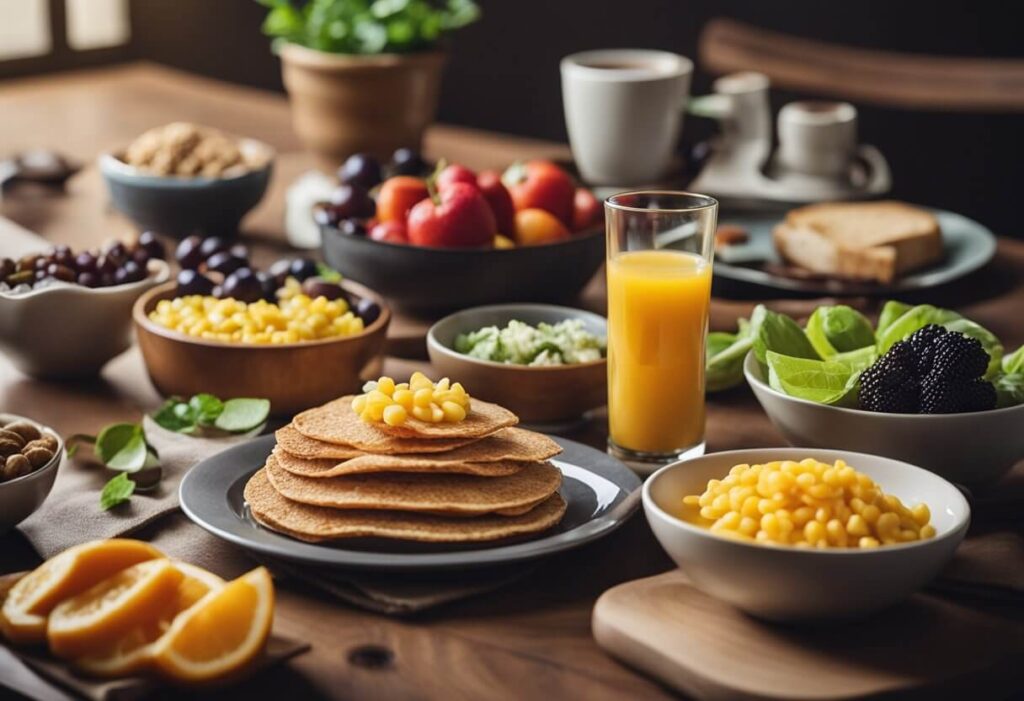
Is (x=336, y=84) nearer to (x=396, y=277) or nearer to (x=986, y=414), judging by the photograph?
(x=396, y=277)

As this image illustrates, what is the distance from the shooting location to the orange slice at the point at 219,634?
3.39ft

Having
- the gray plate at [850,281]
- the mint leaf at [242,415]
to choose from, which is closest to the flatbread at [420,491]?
the mint leaf at [242,415]

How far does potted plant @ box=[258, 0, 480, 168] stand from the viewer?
260 centimetres

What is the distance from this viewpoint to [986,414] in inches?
52.7

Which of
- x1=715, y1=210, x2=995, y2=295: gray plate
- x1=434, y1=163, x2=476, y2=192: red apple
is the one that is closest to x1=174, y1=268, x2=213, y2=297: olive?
x1=434, y1=163, x2=476, y2=192: red apple

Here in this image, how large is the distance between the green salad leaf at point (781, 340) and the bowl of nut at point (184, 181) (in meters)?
1.17

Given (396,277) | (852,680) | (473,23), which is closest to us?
(852,680)

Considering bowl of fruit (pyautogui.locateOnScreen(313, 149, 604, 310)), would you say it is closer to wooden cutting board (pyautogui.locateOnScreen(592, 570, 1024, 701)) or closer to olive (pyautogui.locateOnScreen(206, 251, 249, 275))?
olive (pyautogui.locateOnScreen(206, 251, 249, 275))

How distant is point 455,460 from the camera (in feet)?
4.14

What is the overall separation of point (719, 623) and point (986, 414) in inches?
15.6

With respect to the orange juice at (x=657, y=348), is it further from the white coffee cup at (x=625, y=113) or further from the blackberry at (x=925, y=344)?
the white coffee cup at (x=625, y=113)

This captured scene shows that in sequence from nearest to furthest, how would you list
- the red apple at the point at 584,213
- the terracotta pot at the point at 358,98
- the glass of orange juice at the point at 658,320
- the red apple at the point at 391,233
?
1. the glass of orange juice at the point at 658,320
2. the red apple at the point at 391,233
3. the red apple at the point at 584,213
4. the terracotta pot at the point at 358,98

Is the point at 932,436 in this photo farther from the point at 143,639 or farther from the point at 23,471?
the point at 23,471

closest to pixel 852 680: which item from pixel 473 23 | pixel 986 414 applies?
pixel 986 414
